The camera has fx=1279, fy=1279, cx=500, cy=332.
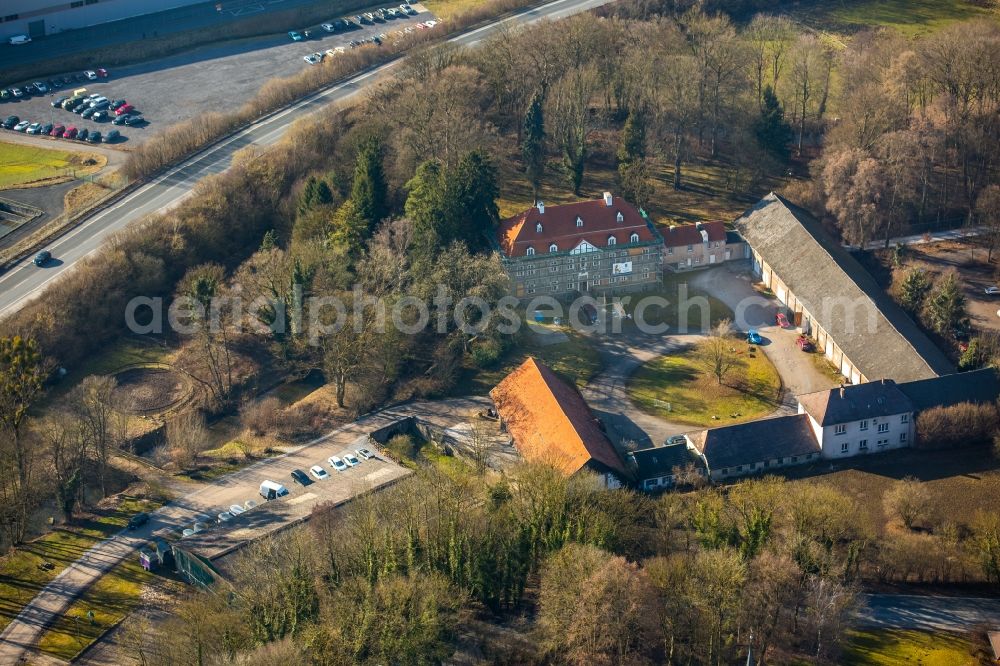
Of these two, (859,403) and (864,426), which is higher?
(859,403)

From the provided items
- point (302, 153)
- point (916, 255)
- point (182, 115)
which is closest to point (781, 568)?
point (916, 255)

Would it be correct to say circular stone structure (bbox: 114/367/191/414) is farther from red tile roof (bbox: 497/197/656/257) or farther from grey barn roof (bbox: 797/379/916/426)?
grey barn roof (bbox: 797/379/916/426)

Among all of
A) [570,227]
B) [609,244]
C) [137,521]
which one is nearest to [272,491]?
[137,521]

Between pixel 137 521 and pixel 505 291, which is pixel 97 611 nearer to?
pixel 137 521

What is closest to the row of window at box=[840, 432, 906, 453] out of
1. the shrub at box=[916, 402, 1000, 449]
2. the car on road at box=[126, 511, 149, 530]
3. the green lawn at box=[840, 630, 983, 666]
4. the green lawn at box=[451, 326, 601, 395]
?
the shrub at box=[916, 402, 1000, 449]

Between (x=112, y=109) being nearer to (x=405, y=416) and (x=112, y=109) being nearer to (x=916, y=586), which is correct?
(x=405, y=416)

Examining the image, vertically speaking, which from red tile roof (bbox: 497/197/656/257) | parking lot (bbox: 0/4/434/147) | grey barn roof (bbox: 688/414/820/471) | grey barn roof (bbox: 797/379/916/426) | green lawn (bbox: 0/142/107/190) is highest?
parking lot (bbox: 0/4/434/147)

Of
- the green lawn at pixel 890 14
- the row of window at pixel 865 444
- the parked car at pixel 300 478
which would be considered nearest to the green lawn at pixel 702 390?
the row of window at pixel 865 444
